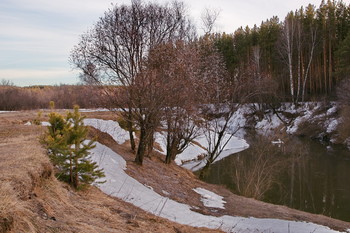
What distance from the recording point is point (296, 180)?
16.5m

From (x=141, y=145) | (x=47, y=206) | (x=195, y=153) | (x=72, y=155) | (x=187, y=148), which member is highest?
(x=72, y=155)

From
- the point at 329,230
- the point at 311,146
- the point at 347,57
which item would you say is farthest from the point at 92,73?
the point at 347,57

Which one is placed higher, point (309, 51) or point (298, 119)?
point (309, 51)

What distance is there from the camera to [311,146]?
2712 cm

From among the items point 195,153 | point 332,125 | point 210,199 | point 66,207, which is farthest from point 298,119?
point 66,207

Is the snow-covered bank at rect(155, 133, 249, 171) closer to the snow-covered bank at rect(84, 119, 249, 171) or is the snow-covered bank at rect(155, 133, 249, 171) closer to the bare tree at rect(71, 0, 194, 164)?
the snow-covered bank at rect(84, 119, 249, 171)

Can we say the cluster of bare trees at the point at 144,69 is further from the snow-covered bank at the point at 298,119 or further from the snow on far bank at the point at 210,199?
the snow-covered bank at the point at 298,119

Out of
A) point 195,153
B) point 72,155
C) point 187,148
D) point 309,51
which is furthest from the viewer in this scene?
point 309,51

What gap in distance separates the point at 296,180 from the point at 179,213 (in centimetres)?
937

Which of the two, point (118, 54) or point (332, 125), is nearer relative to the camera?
point (118, 54)

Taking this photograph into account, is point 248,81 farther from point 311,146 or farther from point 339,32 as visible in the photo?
point 339,32

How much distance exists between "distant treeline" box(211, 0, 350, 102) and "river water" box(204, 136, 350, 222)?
17080 millimetres

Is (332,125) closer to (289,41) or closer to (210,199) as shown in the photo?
(289,41)

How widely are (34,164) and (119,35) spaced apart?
825 cm
